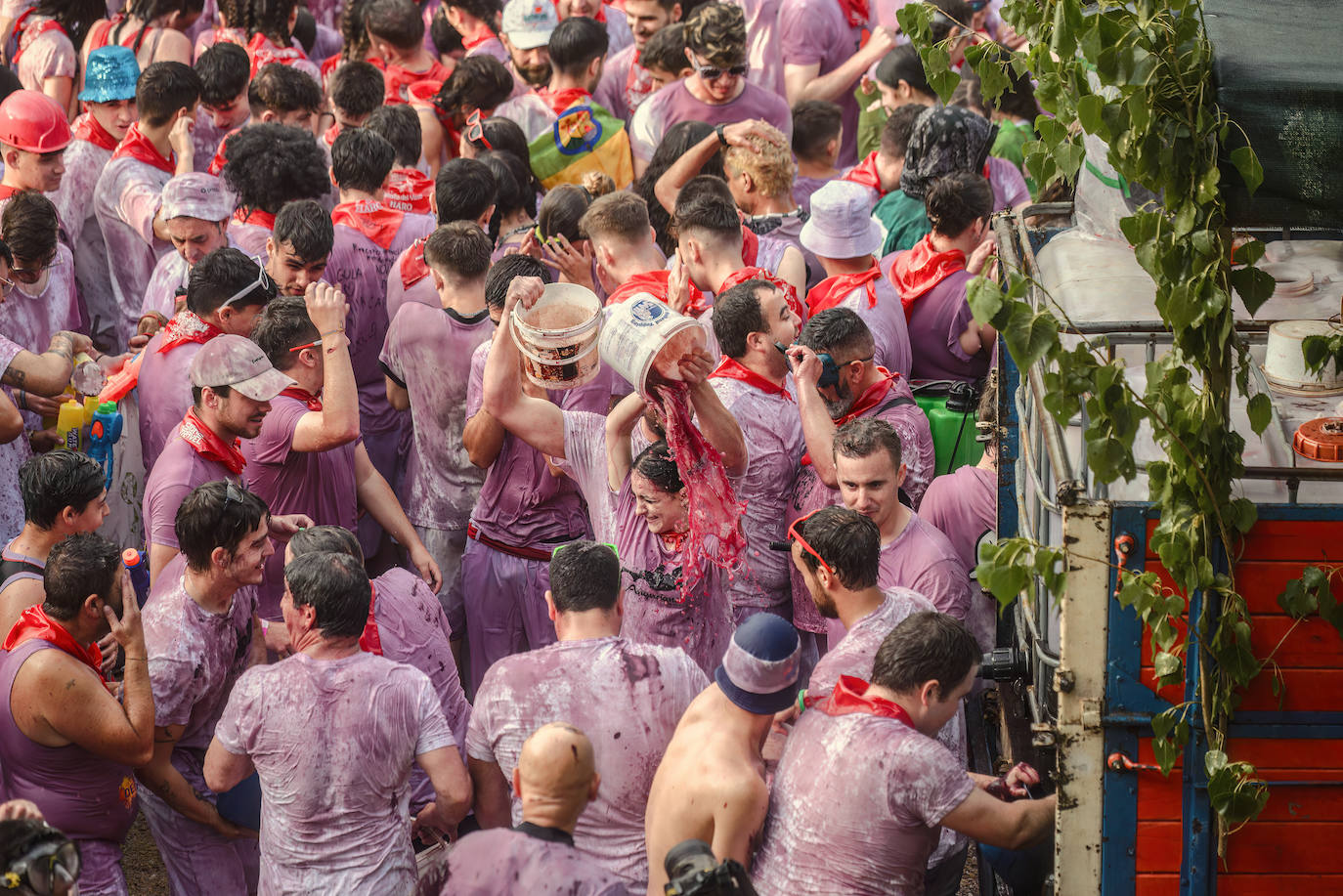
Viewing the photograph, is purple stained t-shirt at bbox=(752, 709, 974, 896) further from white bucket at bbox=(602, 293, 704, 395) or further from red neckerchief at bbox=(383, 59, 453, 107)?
red neckerchief at bbox=(383, 59, 453, 107)

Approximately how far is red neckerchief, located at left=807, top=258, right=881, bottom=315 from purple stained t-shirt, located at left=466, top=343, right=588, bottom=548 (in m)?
1.49

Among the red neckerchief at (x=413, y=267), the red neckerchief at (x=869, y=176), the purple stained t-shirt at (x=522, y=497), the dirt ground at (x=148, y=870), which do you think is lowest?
the dirt ground at (x=148, y=870)

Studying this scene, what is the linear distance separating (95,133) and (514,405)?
15.6ft

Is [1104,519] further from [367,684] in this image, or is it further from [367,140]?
[367,140]

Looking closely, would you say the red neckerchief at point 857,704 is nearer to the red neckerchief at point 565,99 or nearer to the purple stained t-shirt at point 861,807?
the purple stained t-shirt at point 861,807

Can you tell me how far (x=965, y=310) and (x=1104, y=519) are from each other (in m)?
3.40

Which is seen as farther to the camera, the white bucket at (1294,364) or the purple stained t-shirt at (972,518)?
the purple stained t-shirt at (972,518)

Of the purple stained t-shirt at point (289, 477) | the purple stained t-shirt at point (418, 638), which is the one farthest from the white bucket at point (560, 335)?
the purple stained t-shirt at point (289, 477)

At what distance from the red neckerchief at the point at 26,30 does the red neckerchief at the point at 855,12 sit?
5957mm

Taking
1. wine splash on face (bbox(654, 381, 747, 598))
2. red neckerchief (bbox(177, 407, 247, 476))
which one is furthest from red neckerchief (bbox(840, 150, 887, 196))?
red neckerchief (bbox(177, 407, 247, 476))

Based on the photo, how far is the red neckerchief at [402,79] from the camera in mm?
9789

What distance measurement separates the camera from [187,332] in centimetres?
616

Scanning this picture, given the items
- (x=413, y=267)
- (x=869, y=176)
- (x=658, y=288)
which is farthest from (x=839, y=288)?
(x=413, y=267)

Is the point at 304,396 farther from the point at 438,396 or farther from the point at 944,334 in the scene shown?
the point at 944,334
